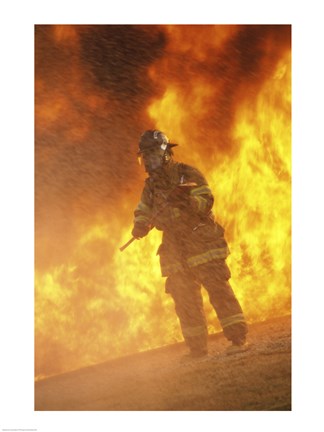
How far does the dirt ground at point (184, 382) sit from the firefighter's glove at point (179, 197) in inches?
36.0

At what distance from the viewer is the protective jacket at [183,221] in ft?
15.2

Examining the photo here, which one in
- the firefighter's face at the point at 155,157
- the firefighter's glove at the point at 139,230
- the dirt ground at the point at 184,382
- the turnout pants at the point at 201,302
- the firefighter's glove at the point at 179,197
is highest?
the firefighter's face at the point at 155,157

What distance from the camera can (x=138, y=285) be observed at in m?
4.79

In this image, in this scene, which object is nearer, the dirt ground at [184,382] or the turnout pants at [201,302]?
the dirt ground at [184,382]

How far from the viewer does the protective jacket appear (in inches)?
182

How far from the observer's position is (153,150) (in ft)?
15.3

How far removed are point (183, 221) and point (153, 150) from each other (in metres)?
0.50

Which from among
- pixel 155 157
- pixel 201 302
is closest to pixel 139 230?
pixel 155 157

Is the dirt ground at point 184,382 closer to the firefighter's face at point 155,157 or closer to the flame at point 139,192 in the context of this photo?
the flame at point 139,192

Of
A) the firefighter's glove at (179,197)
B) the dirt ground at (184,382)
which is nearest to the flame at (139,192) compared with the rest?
the dirt ground at (184,382)

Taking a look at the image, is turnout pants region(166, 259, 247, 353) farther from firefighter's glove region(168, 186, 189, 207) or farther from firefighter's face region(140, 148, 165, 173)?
firefighter's face region(140, 148, 165, 173)

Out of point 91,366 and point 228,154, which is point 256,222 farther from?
point 91,366

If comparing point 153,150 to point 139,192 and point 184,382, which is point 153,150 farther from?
point 184,382
